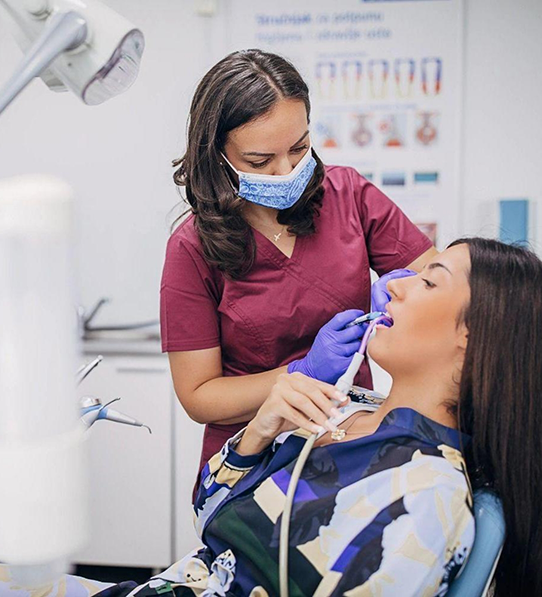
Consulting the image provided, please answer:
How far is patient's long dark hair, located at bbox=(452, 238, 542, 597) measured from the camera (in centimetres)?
124

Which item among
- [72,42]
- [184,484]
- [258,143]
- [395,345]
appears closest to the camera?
[72,42]

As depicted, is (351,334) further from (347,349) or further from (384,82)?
(384,82)

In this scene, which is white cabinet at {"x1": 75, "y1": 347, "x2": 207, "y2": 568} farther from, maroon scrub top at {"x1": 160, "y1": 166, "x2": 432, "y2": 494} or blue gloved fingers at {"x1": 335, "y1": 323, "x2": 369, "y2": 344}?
blue gloved fingers at {"x1": 335, "y1": 323, "x2": 369, "y2": 344}

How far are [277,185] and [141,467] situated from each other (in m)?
1.81

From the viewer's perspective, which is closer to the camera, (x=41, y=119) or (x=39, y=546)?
(x=39, y=546)

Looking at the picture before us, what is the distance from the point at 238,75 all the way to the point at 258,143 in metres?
0.14

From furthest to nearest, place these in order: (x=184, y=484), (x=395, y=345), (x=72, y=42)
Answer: (x=184, y=484), (x=395, y=345), (x=72, y=42)

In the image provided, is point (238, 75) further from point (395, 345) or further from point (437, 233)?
point (437, 233)

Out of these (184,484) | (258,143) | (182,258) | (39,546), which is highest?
(258,143)

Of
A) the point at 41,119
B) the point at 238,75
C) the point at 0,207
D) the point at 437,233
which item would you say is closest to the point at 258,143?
the point at 238,75

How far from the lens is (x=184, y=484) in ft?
9.84

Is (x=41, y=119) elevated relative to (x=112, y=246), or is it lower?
elevated

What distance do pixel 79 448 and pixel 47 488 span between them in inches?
1.6

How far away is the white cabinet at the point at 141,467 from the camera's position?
9.69 feet
